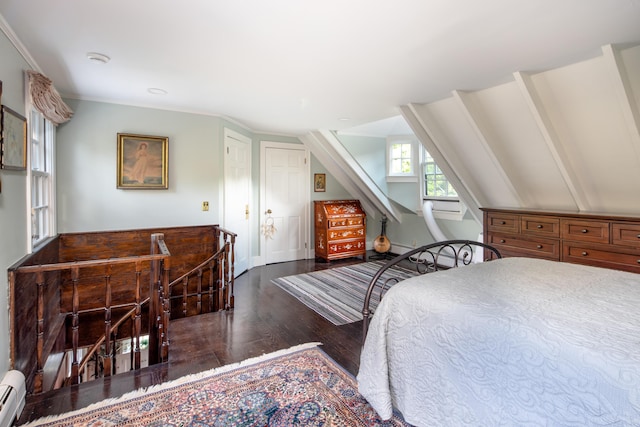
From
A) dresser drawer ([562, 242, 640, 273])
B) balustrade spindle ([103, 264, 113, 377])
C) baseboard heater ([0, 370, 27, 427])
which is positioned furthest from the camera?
dresser drawer ([562, 242, 640, 273])

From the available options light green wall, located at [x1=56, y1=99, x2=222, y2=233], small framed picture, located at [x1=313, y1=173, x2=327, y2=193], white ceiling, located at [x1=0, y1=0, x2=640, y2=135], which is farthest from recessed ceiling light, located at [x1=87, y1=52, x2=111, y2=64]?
small framed picture, located at [x1=313, y1=173, x2=327, y2=193]

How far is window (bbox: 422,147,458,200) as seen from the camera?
16.8ft

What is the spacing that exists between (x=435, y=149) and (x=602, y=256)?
1848 millimetres

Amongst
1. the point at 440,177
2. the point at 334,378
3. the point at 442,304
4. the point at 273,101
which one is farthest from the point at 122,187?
the point at 440,177

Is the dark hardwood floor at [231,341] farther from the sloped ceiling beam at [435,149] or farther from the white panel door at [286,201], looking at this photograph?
the sloped ceiling beam at [435,149]

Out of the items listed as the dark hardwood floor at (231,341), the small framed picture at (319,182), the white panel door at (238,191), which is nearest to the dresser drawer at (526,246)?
the dark hardwood floor at (231,341)

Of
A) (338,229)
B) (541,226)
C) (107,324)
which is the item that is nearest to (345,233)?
(338,229)

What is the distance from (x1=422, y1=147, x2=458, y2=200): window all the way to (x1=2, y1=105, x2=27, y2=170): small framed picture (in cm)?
482

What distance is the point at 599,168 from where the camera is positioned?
2.82m

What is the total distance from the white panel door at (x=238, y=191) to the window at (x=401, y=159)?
94.7 inches

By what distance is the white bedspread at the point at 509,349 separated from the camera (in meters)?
0.97

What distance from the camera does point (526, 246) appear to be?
11.1 ft

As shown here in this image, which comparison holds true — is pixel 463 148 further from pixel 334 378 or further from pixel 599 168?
pixel 334 378

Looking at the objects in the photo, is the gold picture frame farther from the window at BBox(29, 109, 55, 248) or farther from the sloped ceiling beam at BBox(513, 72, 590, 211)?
the sloped ceiling beam at BBox(513, 72, 590, 211)
